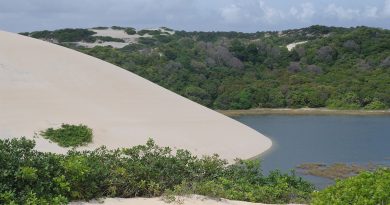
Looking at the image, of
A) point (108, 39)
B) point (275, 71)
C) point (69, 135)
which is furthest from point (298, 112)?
point (108, 39)

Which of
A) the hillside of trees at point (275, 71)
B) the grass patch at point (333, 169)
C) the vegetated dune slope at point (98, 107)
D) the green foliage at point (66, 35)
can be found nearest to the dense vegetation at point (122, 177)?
the vegetated dune slope at point (98, 107)

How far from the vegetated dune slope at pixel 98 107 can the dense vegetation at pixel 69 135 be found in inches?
12.5

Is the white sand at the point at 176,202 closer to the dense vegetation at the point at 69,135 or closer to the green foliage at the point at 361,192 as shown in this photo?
the green foliage at the point at 361,192

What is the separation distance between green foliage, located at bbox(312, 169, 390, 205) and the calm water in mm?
11961

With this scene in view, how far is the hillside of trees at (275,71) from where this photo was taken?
5153 cm

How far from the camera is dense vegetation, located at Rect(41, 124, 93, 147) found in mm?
19312

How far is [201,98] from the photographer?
51.9 metres

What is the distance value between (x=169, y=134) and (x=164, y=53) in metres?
39.8

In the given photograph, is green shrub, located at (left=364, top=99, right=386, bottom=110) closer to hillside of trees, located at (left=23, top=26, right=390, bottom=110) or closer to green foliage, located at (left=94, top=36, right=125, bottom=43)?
hillside of trees, located at (left=23, top=26, right=390, bottom=110)

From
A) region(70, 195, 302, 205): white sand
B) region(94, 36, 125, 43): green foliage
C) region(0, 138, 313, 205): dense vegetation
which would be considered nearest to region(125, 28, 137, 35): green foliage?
region(94, 36, 125, 43): green foliage

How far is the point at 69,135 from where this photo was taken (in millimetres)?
19812

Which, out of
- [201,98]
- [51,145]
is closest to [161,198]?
[51,145]

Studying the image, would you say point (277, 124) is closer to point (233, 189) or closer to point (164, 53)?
point (164, 53)

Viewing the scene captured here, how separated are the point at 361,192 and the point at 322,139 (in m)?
24.6
